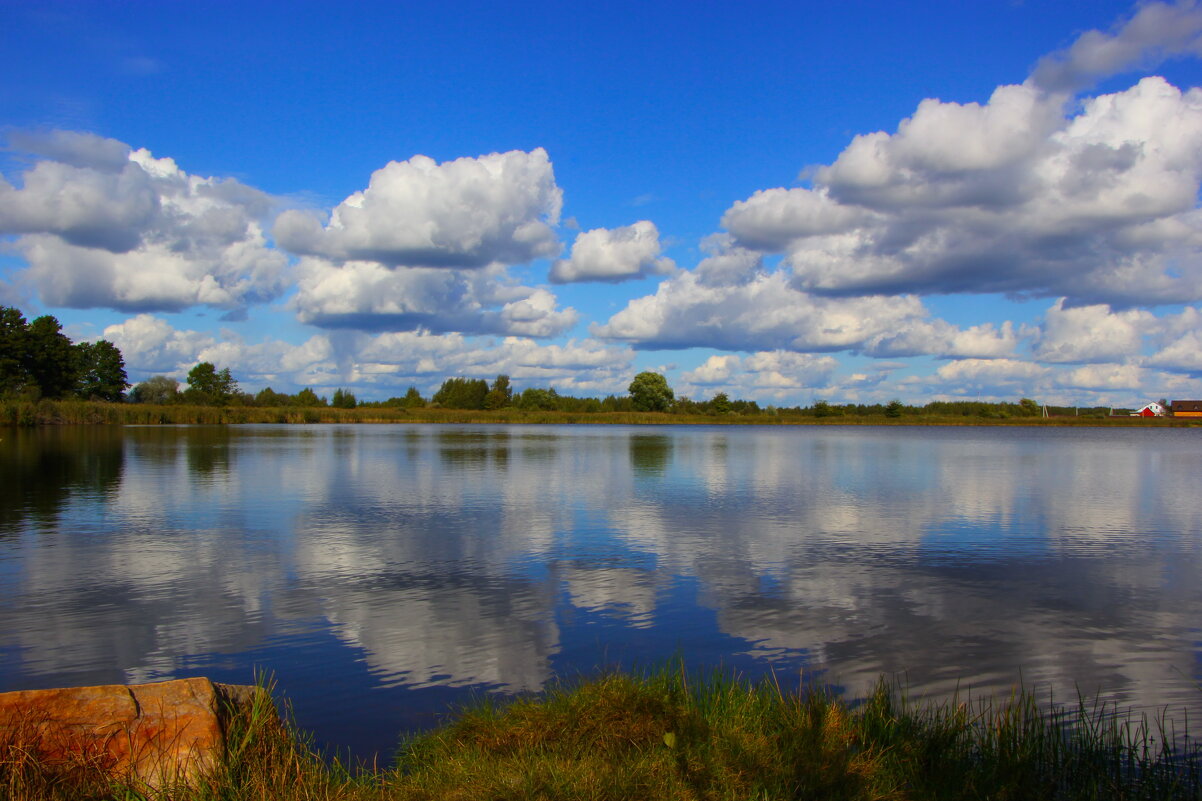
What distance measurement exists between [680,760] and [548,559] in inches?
301

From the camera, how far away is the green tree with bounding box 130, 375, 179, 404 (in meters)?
109

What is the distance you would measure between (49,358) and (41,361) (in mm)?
1240

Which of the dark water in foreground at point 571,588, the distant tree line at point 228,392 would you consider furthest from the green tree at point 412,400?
the dark water in foreground at point 571,588

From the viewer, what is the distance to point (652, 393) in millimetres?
129125

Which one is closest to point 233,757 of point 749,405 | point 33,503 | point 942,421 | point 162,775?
point 162,775

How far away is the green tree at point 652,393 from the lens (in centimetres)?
12962

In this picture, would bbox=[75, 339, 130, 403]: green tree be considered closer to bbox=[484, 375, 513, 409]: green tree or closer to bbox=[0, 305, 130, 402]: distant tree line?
bbox=[0, 305, 130, 402]: distant tree line

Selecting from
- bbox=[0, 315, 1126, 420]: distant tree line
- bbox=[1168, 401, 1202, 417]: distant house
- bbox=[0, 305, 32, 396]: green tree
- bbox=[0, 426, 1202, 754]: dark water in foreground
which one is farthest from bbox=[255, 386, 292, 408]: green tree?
bbox=[1168, 401, 1202, 417]: distant house

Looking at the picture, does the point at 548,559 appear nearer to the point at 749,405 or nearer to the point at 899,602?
the point at 899,602

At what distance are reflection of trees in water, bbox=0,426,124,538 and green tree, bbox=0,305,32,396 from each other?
33084 millimetres

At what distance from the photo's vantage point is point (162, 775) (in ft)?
13.7

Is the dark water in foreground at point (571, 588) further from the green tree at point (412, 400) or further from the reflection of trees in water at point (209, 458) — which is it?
the green tree at point (412, 400)

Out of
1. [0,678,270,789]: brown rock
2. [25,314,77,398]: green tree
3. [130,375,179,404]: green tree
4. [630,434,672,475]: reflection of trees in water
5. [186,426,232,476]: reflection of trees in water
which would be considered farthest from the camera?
[130,375,179,404]: green tree

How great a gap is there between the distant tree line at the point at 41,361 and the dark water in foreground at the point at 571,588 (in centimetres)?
5717
